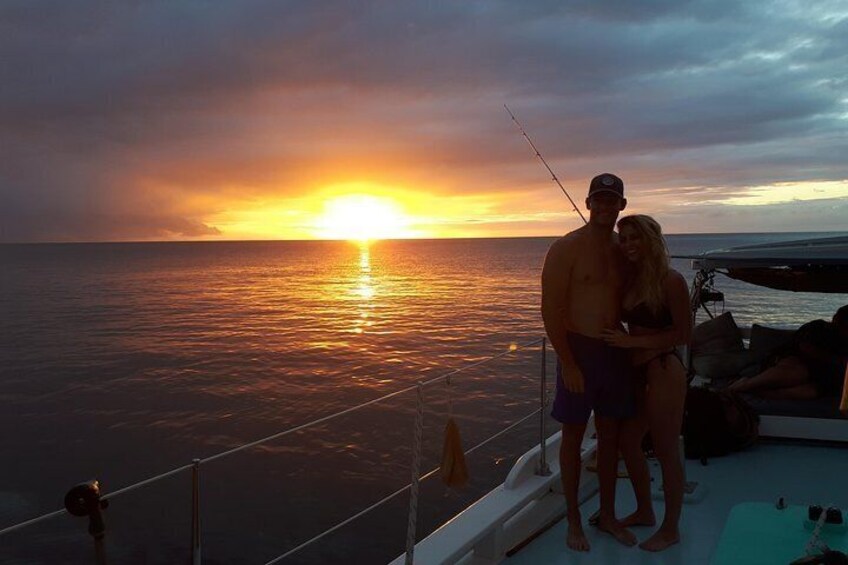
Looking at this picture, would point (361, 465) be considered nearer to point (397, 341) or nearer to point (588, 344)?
point (588, 344)

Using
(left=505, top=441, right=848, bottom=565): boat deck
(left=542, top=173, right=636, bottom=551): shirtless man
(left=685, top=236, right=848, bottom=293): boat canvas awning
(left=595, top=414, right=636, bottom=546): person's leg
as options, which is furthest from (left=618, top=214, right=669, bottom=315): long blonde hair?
(left=685, top=236, right=848, bottom=293): boat canvas awning

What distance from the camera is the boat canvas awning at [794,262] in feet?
14.4

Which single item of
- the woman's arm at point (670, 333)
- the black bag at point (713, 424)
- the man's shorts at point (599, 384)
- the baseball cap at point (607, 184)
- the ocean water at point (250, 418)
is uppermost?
the baseball cap at point (607, 184)

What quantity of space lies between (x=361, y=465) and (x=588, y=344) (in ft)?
29.3

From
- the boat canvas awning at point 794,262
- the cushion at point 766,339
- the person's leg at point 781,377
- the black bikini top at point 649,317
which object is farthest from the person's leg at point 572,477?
the cushion at point 766,339

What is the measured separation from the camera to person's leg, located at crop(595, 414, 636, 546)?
Result: 11.4ft

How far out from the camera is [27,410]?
16.4m

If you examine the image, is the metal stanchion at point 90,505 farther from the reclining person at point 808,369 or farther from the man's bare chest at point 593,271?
the reclining person at point 808,369

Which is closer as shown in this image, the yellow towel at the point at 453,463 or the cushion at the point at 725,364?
the yellow towel at the point at 453,463

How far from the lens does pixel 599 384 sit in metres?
3.36

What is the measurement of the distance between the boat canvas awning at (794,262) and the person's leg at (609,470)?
6.56ft

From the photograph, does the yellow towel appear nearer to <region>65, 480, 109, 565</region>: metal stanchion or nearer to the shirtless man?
the shirtless man

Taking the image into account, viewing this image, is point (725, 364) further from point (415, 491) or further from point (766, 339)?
point (415, 491)

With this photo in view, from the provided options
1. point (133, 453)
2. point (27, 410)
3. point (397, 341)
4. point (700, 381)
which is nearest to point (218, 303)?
point (397, 341)
